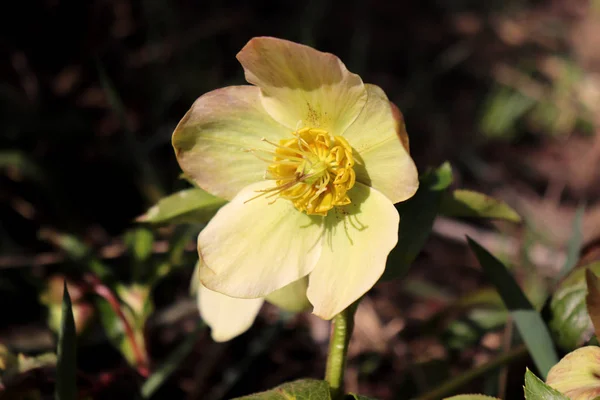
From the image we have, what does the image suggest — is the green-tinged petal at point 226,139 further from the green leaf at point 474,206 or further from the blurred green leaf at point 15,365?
the blurred green leaf at point 15,365

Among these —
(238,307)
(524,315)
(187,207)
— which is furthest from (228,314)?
(524,315)

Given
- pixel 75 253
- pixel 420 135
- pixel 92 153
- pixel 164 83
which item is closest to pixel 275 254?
pixel 75 253

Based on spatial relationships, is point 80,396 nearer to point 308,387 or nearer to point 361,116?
point 308,387

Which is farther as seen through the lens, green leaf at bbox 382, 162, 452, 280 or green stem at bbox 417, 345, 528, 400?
green stem at bbox 417, 345, 528, 400

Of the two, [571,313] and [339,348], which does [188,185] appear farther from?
[571,313]

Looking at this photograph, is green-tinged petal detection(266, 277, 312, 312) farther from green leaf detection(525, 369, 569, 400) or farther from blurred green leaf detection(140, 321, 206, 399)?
green leaf detection(525, 369, 569, 400)

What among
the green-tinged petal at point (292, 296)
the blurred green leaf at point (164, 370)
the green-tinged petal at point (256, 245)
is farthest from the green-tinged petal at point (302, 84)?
the blurred green leaf at point (164, 370)

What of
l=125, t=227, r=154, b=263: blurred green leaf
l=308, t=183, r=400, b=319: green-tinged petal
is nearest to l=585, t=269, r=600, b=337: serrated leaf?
l=308, t=183, r=400, b=319: green-tinged petal
